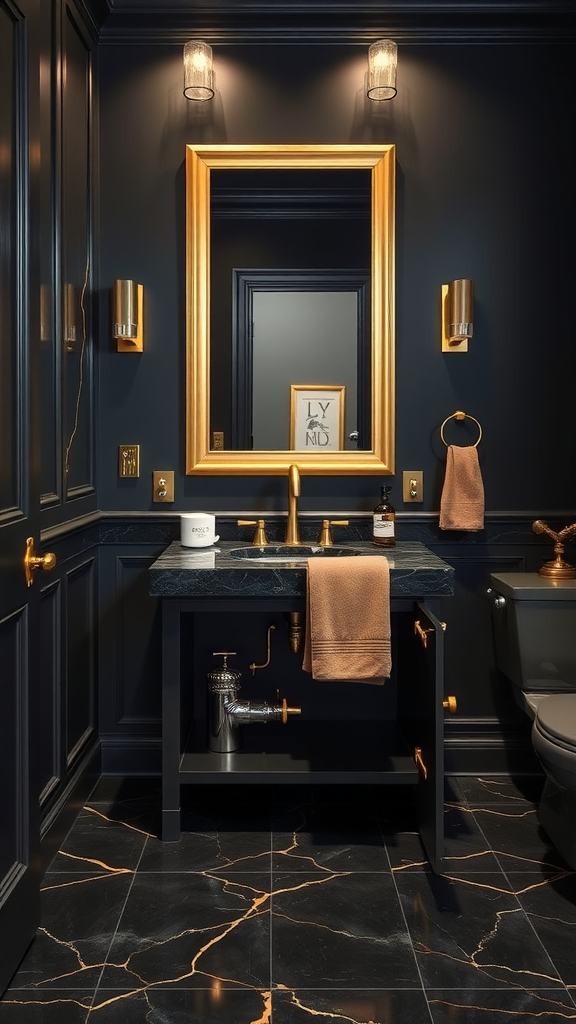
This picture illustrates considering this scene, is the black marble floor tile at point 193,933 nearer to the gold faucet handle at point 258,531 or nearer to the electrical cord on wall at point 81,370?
the gold faucet handle at point 258,531

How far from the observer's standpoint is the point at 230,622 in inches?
109

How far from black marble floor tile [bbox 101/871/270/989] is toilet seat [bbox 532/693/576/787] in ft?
2.48

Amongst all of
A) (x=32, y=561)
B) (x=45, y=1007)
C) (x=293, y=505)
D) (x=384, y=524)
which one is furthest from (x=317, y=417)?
(x=45, y=1007)

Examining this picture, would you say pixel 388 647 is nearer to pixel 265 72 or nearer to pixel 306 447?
pixel 306 447

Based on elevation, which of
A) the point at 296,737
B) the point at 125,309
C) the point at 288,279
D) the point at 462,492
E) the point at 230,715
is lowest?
the point at 296,737

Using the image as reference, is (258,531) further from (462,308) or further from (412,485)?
(462,308)

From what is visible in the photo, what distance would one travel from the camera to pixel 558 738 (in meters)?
1.98

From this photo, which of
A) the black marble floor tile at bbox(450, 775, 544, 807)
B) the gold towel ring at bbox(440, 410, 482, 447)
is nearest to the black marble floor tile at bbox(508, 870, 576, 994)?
the black marble floor tile at bbox(450, 775, 544, 807)

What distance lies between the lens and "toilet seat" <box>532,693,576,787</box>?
76.4 inches

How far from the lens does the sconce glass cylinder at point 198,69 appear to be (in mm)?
2602

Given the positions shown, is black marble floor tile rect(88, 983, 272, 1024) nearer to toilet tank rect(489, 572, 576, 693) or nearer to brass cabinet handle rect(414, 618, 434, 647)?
brass cabinet handle rect(414, 618, 434, 647)

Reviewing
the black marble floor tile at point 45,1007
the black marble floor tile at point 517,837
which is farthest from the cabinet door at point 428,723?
the black marble floor tile at point 45,1007

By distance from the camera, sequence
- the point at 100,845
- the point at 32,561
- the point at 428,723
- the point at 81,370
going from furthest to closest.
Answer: the point at 81,370
the point at 100,845
the point at 428,723
the point at 32,561

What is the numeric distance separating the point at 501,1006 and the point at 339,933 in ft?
1.26
